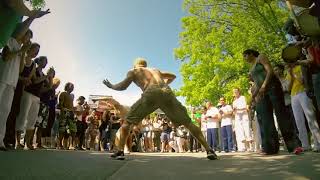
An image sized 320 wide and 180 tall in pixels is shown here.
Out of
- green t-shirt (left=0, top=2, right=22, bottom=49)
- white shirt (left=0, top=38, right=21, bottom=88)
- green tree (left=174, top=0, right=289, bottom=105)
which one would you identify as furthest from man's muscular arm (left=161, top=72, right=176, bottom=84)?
green tree (left=174, top=0, right=289, bottom=105)

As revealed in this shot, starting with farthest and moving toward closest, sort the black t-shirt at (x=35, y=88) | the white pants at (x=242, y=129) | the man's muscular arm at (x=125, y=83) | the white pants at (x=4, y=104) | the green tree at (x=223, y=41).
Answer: the green tree at (x=223, y=41) < the white pants at (x=242, y=129) < the black t-shirt at (x=35, y=88) < the man's muscular arm at (x=125, y=83) < the white pants at (x=4, y=104)

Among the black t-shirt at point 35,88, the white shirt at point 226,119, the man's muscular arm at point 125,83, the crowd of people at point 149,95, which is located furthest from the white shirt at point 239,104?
the black t-shirt at point 35,88

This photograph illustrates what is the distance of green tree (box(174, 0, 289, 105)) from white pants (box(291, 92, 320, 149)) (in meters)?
13.1

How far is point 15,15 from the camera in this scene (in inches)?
172

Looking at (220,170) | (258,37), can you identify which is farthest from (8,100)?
(258,37)

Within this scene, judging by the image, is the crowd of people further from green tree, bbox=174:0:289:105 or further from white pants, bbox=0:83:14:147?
green tree, bbox=174:0:289:105

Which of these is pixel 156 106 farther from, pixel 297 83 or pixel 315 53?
pixel 315 53

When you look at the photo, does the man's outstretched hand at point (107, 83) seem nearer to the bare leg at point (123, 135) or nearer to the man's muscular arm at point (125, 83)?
the man's muscular arm at point (125, 83)

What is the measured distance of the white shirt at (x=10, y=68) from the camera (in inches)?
230

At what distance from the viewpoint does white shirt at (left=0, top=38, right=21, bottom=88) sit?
583 cm

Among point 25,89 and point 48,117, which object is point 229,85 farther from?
point 25,89

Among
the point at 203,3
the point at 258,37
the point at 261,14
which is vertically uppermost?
the point at 203,3

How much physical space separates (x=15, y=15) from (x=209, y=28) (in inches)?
809

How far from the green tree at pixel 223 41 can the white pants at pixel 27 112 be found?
14.1 meters
